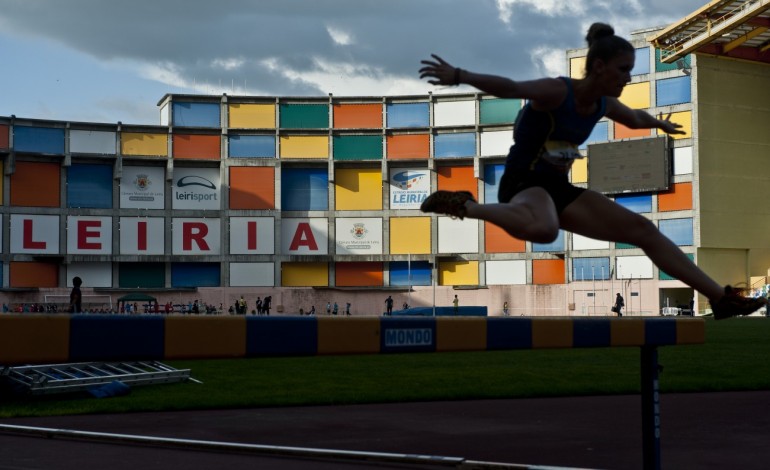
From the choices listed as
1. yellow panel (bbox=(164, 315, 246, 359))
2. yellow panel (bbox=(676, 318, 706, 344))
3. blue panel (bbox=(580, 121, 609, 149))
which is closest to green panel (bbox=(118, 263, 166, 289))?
blue panel (bbox=(580, 121, 609, 149))

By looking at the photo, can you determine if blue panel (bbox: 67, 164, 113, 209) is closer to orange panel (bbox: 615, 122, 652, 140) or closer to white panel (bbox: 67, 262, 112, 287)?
white panel (bbox: 67, 262, 112, 287)

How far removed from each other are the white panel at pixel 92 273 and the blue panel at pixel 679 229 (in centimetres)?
3898

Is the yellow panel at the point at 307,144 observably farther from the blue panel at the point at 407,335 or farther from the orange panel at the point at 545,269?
the blue panel at the point at 407,335

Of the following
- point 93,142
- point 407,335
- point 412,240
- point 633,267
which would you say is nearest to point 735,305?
point 407,335

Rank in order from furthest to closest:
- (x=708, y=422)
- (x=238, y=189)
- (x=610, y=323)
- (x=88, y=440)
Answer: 1. (x=238, y=189)
2. (x=708, y=422)
3. (x=88, y=440)
4. (x=610, y=323)

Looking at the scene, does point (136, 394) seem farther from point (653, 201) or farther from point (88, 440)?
point (653, 201)

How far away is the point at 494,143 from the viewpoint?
7162 cm

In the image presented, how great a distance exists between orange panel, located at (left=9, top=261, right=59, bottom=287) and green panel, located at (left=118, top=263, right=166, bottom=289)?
4503 millimetres

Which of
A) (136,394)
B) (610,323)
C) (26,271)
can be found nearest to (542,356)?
(136,394)

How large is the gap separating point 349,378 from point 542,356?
21.1 ft

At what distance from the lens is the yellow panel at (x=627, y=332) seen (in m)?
5.88

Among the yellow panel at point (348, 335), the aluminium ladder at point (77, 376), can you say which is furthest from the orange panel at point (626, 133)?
the yellow panel at point (348, 335)

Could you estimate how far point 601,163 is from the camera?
68.6 m

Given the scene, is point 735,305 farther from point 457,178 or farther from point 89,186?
point 89,186
